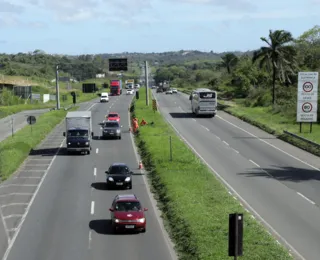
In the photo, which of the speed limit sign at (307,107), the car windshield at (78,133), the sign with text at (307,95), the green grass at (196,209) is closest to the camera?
the green grass at (196,209)

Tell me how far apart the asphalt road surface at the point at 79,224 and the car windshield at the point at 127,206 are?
3.62 ft

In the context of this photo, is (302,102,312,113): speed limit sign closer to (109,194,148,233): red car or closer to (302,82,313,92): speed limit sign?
(302,82,313,92): speed limit sign

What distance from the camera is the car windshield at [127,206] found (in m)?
26.9

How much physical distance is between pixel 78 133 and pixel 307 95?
68.4 ft

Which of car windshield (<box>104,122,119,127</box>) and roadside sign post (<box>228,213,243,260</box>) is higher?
roadside sign post (<box>228,213,243,260</box>)

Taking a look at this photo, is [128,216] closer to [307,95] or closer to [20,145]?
[20,145]

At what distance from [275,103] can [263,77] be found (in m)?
31.8

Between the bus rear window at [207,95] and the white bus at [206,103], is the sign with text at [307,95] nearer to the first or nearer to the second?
the bus rear window at [207,95]

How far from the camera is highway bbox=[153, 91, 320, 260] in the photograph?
26.0m

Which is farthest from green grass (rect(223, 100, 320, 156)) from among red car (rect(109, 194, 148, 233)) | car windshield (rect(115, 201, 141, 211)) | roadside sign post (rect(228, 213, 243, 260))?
roadside sign post (rect(228, 213, 243, 260))

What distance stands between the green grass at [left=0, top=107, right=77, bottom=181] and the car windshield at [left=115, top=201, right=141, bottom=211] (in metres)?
15.5

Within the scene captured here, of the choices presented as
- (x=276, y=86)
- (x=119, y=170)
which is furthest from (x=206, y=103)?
(x=119, y=170)

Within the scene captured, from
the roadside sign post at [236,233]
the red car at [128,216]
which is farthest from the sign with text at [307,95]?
the roadside sign post at [236,233]

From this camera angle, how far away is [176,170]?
39.0 m
